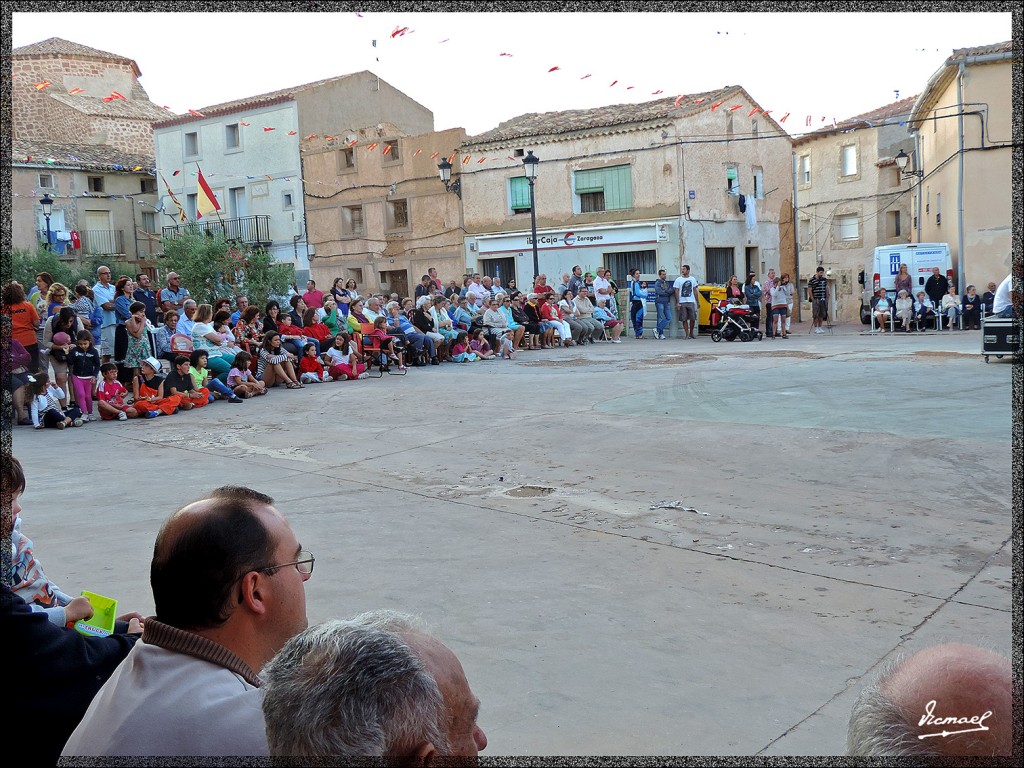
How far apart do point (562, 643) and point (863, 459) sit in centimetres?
395

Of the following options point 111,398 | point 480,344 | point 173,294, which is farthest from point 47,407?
point 480,344

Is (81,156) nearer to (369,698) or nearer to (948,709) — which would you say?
(369,698)

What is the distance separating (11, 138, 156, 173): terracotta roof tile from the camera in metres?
32.8

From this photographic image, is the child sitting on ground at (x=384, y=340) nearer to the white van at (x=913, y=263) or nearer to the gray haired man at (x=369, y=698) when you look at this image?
the white van at (x=913, y=263)

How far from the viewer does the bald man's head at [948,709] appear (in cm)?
112

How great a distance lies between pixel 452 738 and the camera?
1.39 metres

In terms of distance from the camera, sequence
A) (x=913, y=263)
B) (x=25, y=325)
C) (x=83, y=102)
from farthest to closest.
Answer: (x=83, y=102), (x=913, y=263), (x=25, y=325)

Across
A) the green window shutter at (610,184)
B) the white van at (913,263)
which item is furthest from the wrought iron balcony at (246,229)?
the white van at (913,263)

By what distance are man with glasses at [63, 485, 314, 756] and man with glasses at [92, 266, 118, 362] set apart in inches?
476

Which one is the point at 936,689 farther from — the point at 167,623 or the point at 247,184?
the point at 247,184

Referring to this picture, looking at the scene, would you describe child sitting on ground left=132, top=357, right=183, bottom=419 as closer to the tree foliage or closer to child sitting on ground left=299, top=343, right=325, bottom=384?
child sitting on ground left=299, top=343, right=325, bottom=384

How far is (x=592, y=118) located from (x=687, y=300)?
10.5 metres

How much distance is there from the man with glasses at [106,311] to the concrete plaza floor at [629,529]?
126 inches

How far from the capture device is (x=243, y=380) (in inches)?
485
